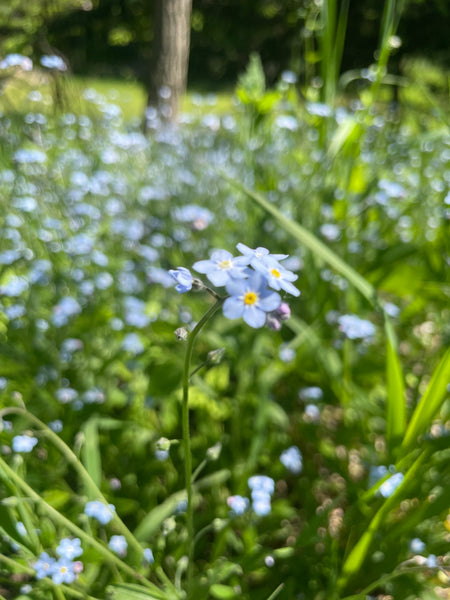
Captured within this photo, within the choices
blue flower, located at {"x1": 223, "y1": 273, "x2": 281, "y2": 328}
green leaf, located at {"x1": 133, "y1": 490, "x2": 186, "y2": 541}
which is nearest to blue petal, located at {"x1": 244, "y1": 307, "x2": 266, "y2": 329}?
blue flower, located at {"x1": 223, "y1": 273, "x2": 281, "y2": 328}

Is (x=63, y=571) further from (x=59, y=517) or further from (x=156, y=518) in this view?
(x=156, y=518)

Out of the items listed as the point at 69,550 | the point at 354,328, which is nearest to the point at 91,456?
the point at 69,550

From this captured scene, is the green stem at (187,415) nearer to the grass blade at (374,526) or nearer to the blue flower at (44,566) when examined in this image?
the blue flower at (44,566)

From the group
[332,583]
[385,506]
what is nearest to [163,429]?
[332,583]

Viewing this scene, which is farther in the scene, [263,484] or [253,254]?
[263,484]

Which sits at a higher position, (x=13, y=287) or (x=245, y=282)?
(x=245, y=282)

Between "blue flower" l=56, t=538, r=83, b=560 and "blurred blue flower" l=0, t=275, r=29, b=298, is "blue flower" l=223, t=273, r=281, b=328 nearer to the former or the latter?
"blue flower" l=56, t=538, r=83, b=560

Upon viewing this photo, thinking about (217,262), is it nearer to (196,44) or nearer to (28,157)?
(28,157)
